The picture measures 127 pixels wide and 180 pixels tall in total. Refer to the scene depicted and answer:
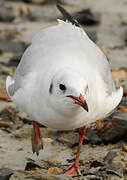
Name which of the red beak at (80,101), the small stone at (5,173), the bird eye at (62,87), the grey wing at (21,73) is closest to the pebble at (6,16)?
the grey wing at (21,73)

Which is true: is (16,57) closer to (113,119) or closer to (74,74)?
(113,119)

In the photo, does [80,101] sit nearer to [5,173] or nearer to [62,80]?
[62,80]

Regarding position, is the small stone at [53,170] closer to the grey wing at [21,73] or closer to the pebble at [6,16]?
the grey wing at [21,73]

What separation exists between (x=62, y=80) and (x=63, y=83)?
40 millimetres

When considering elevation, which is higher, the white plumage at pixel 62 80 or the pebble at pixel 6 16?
the pebble at pixel 6 16

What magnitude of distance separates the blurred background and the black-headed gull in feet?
0.91

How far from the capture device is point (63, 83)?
4.07m

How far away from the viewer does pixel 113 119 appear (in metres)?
5.55

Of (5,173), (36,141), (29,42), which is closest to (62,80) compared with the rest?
(5,173)

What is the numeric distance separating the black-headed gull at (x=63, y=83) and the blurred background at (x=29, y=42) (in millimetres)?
278

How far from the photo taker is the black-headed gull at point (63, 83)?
13.6 ft

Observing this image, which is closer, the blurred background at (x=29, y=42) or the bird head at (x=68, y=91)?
the bird head at (x=68, y=91)

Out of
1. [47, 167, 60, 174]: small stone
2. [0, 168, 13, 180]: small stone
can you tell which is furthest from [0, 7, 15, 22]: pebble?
[0, 168, 13, 180]: small stone

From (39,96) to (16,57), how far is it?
351cm
